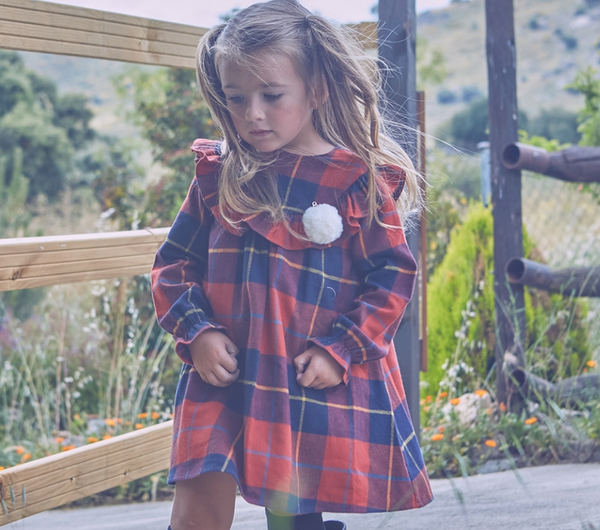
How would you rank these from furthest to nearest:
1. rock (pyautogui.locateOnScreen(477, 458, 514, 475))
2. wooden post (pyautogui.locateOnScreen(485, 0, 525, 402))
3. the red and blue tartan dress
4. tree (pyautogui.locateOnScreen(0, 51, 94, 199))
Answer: tree (pyautogui.locateOnScreen(0, 51, 94, 199)) → wooden post (pyautogui.locateOnScreen(485, 0, 525, 402)) → rock (pyautogui.locateOnScreen(477, 458, 514, 475)) → the red and blue tartan dress

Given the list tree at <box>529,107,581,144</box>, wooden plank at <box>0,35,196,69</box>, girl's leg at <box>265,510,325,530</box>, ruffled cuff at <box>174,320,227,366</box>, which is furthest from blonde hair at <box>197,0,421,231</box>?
tree at <box>529,107,581,144</box>

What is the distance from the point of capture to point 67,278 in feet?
5.81

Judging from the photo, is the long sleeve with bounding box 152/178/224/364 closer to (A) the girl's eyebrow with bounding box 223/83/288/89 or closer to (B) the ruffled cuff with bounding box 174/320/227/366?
(B) the ruffled cuff with bounding box 174/320/227/366

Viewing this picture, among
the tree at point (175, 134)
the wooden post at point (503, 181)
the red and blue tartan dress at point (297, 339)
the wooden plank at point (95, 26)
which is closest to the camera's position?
the red and blue tartan dress at point (297, 339)

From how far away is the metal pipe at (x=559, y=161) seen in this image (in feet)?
10.0

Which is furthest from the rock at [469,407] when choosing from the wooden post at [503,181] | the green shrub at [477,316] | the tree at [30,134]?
the tree at [30,134]

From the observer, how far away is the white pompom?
1.39 meters

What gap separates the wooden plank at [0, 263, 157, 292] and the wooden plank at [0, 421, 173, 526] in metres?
0.47

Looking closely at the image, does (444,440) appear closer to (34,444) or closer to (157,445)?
(157,445)

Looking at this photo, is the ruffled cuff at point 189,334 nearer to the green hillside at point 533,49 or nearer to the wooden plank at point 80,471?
the wooden plank at point 80,471

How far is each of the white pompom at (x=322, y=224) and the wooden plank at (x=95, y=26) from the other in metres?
0.88

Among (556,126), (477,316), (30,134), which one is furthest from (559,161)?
(556,126)

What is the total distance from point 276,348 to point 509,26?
245cm

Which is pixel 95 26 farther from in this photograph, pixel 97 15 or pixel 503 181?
pixel 503 181
